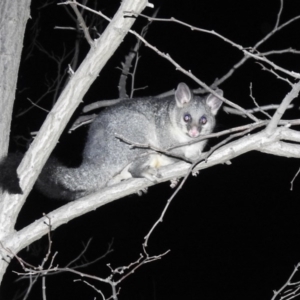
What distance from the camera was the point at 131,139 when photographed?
4.77 m

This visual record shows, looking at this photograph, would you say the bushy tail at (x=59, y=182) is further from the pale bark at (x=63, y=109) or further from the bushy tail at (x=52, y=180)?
the pale bark at (x=63, y=109)

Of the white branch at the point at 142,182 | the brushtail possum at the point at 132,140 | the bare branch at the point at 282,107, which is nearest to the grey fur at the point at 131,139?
the brushtail possum at the point at 132,140

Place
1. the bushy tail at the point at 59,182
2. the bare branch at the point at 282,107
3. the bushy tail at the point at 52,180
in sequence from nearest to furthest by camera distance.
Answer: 1. the bare branch at the point at 282,107
2. the bushy tail at the point at 52,180
3. the bushy tail at the point at 59,182

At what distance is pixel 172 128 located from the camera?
16.7ft

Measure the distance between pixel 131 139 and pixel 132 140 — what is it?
1 cm

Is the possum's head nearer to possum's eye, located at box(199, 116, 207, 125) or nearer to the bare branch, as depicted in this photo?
possum's eye, located at box(199, 116, 207, 125)

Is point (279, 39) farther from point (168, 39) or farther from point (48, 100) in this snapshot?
point (48, 100)

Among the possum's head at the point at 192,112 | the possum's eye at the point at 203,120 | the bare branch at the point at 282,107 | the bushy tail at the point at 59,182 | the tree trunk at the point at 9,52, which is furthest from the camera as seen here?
the possum's eye at the point at 203,120

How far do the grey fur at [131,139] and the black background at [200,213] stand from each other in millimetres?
6577

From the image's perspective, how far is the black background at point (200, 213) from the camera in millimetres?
12898

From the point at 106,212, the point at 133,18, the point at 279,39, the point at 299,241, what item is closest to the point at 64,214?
the point at 133,18

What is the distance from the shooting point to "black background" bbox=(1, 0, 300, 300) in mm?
12898

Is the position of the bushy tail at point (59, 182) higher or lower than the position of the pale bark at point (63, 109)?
lower

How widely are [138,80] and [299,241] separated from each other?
630 cm
